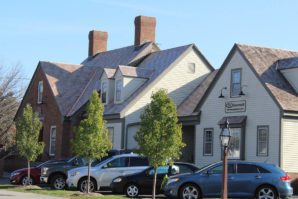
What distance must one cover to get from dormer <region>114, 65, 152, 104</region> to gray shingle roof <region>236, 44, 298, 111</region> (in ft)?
30.1

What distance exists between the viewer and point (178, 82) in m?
39.6

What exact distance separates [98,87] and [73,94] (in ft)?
6.31

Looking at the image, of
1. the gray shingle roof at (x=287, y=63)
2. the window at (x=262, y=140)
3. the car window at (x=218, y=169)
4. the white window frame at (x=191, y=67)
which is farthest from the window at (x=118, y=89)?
the car window at (x=218, y=169)

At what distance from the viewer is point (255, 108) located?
1200 inches

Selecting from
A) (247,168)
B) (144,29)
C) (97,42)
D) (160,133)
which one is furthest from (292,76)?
(97,42)

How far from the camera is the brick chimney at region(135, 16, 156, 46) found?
1821 inches

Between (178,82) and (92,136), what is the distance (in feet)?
46.1

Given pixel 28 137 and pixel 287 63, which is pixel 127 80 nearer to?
pixel 28 137

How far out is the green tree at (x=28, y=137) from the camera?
31.0 metres

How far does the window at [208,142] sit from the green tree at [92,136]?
757 cm

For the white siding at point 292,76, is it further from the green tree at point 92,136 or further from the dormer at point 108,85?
the dormer at point 108,85

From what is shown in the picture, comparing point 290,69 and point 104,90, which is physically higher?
point 290,69

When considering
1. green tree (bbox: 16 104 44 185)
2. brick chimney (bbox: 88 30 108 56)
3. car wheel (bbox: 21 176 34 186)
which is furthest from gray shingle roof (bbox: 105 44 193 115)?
brick chimney (bbox: 88 30 108 56)

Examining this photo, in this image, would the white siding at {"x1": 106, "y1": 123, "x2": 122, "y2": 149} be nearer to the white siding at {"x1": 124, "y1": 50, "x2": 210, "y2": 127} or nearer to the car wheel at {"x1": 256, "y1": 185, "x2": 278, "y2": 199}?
the white siding at {"x1": 124, "y1": 50, "x2": 210, "y2": 127}
